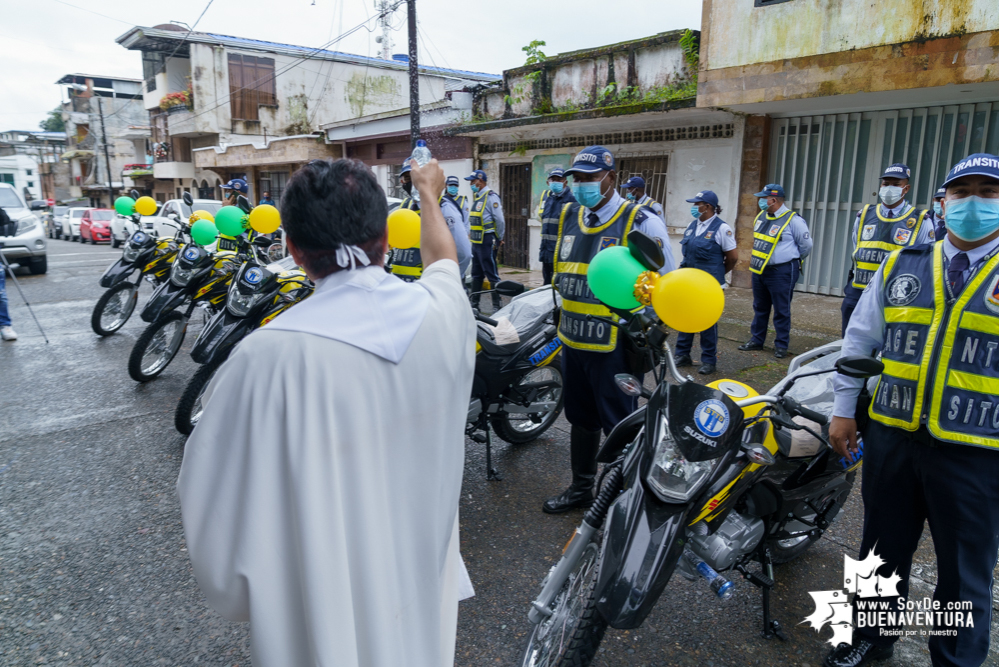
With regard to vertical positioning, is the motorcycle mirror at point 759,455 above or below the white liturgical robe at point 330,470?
below

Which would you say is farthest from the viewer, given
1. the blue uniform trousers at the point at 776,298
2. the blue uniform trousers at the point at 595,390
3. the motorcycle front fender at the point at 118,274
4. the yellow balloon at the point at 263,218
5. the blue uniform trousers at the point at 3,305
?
the motorcycle front fender at the point at 118,274

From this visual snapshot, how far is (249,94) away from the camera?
2814 cm

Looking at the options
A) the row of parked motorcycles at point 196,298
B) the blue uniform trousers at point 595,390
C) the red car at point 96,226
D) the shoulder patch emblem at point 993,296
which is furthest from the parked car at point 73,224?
the shoulder patch emblem at point 993,296

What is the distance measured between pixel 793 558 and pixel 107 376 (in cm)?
593

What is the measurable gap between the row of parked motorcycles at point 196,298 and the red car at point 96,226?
17.8 meters

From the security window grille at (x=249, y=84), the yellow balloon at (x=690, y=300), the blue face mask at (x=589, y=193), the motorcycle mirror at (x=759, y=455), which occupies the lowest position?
the motorcycle mirror at (x=759, y=455)

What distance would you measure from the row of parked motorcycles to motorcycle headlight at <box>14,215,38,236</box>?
21.7 ft

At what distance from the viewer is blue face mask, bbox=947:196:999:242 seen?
2076 mm

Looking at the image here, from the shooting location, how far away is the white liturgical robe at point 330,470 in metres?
1.20

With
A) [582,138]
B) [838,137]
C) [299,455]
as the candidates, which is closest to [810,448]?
[299,455]

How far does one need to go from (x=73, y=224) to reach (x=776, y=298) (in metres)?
26.7

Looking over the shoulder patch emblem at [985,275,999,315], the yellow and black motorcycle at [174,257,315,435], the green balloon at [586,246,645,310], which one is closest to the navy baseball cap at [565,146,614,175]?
the green balloon at [586,246,645,310]

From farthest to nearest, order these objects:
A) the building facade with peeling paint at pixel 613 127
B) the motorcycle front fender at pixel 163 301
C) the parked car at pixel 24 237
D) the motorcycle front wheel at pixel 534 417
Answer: the parked car at pixel 24 237
the building facade with peeling paint at pixel 613 127
the motorcycle front fender at pixel 163 301
the motorcycle front wheel at pixel 534 417

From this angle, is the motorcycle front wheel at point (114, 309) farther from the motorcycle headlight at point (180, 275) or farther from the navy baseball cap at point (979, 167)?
the navy baseball cap at point (979, 167)
